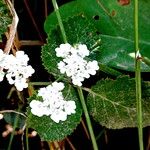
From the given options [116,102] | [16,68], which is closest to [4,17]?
[16,68]

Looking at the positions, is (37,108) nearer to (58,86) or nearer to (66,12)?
(58,86)

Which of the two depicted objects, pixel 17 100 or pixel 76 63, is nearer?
pixel 76 63

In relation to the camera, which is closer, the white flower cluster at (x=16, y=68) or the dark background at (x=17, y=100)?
the white flower cluster at (x=16, y=68)

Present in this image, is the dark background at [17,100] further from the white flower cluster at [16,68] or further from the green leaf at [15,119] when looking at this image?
the white flower cluster at [16,68]

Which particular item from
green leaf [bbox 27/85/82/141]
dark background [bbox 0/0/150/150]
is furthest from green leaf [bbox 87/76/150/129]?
dark background [bbox 0/0/150/150]

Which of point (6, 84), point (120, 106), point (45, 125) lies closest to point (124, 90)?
point (120, 106)

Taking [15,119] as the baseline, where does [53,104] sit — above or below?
above

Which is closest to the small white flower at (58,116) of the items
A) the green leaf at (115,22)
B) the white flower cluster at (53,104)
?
the white flower cluster at (53,104)
